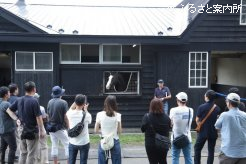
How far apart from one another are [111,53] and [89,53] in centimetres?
78

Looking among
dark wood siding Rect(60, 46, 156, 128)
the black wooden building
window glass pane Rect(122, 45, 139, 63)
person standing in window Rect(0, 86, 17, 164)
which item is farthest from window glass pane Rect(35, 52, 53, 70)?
person standing in window Rect(0, 86, 17, 164)

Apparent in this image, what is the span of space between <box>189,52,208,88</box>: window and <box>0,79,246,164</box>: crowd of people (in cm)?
628

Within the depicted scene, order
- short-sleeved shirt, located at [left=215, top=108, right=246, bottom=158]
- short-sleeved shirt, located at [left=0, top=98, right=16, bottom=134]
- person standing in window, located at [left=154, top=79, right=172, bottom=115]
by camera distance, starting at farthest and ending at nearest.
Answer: person standing in window, located at [left=154, top=79, right=172, bottom=115]
short-sleeved shirt, located at [left=0, top=98, right=16, bottom=134]
short-sleeved shirt, located at [left=215, top=108, right=246, bottom=158]

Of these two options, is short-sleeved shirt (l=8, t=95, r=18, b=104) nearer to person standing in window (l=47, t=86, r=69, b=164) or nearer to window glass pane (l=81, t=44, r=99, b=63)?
person standing in window (l=47, t=86, r=69, b=164)

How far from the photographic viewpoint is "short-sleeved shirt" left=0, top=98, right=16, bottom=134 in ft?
24.8

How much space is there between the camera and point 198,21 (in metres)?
13.4

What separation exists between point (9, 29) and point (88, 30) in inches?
111

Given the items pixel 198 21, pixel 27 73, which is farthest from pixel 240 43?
pixel 27 73

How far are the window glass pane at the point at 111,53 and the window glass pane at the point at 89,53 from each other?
285mm

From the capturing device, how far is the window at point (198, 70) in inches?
536

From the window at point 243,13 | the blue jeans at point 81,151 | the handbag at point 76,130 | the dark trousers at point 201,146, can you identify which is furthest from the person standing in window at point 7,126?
the window at point 243,13

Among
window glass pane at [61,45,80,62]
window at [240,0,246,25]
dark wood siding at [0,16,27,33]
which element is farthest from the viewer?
window at [240,0,246,25]

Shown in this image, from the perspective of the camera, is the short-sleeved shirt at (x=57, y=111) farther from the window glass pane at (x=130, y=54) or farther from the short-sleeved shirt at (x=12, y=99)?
the window glass pane at (x=130, y=54)

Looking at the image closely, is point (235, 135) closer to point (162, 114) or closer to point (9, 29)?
point (162, 114)
